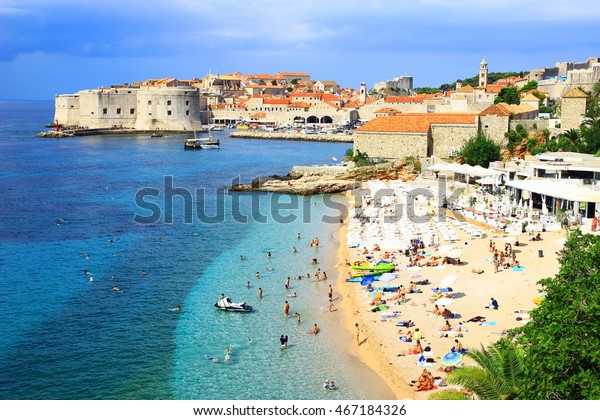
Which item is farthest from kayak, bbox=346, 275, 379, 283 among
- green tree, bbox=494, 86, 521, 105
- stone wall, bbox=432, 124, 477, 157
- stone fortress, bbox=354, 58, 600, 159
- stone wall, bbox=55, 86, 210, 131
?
stone wall, bbox=55, 86, 210, 131

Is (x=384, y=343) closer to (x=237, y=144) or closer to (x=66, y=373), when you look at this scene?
(x=66, y=373)

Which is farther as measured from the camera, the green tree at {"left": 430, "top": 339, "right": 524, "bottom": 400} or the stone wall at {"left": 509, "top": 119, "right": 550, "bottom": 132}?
the stone wall at {"left": 509, "top": 119, "right": 550, "bottom": 132}

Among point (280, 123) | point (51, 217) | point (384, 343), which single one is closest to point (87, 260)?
point (51, 217)

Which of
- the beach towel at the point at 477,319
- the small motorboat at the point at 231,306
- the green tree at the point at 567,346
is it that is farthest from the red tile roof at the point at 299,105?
the green tree at the point at 567,346

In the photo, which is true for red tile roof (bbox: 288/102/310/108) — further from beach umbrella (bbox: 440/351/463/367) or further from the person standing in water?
beach umbrella (bbox: 440/351/463/367)

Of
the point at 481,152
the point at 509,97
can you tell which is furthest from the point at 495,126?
the point at 509,97

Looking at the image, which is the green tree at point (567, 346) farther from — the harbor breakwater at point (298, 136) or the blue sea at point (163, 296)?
the harbor breakwater at point (298, 136)

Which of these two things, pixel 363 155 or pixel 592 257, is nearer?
pixel 592 257
